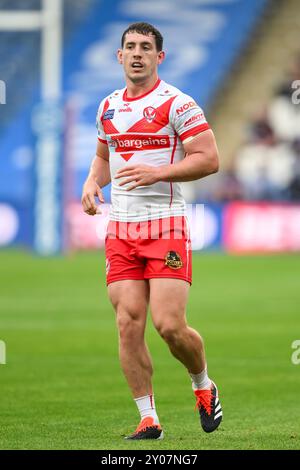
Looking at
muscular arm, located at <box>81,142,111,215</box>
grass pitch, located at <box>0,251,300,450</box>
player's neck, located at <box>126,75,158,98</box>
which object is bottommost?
grass pitch, located at <box>0,251,300,450</box>

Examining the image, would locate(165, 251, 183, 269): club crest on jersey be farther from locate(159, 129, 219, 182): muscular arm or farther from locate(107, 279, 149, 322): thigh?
locate(159, 129, 219, 182): muscular arm

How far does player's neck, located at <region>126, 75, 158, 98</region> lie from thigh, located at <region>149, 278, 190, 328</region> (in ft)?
4.09

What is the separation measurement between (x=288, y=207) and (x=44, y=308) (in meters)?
14.6

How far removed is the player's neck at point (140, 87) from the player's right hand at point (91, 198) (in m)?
0.68

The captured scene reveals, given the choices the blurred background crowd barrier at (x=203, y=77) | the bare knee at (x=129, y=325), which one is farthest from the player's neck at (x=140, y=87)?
the blurred background crowd barrier at (x=203, y=77)

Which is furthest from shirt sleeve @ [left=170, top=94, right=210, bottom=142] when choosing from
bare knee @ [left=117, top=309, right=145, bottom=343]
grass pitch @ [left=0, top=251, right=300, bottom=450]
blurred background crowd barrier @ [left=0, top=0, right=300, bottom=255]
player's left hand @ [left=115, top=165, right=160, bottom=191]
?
blurred background crowd barrier @ [left=0, top=0, right=300, bottom=255]

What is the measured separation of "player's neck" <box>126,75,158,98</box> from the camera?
308 inches

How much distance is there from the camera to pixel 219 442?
7.44 meters

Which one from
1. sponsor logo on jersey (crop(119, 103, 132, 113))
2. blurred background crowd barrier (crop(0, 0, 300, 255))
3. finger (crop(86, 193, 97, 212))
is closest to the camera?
sponsor logo on jersey (crop(119, 103, 132, 113))

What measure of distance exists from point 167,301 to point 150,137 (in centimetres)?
108

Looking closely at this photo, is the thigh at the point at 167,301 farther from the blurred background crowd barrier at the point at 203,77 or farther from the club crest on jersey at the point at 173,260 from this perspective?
the blurred background crowd barrier at the point at 203,77

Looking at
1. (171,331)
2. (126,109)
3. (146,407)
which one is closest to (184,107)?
(126,109)

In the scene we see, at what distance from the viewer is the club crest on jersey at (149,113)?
25.3 feet
